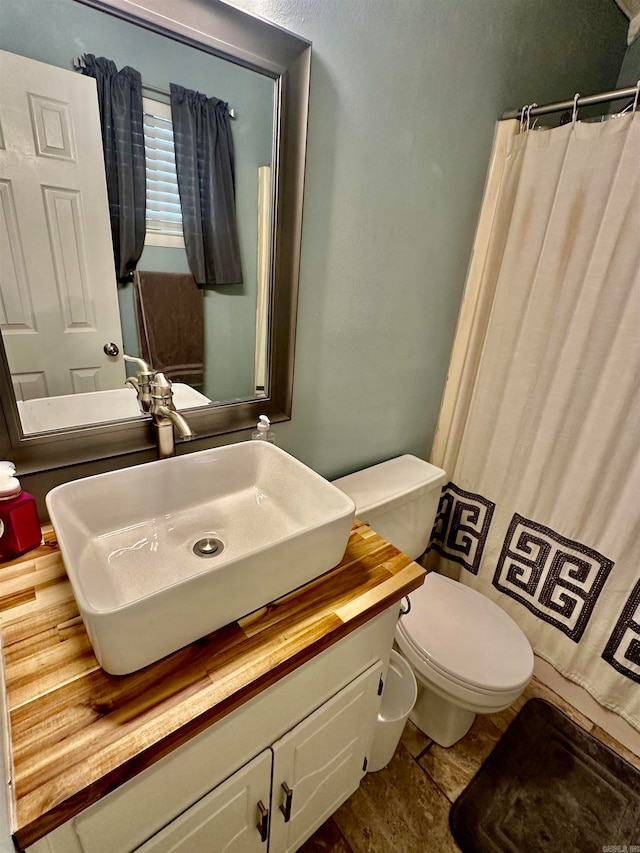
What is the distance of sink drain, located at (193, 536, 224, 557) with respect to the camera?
2.51 feet

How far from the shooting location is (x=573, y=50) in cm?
136

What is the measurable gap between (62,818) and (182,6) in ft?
3.94

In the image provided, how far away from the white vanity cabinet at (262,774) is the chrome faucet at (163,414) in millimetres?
511

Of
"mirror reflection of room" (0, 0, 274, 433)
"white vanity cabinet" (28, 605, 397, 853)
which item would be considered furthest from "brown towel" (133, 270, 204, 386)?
"white vanity cabinet" (28, 605, 397, 853)

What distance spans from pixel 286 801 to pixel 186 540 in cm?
54

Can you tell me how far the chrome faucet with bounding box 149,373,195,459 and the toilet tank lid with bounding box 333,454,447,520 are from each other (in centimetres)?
55

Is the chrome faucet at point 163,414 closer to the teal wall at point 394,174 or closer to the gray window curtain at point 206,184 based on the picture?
the teal wall at point 394,174

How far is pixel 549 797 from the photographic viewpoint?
3.87ft

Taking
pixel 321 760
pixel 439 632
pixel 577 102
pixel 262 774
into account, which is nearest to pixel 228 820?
pixel 262 774

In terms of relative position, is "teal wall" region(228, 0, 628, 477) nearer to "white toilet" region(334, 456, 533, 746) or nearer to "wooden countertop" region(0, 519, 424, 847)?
"white toilet" region(334, 456, 533, 746)

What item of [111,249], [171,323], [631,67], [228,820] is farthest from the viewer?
[631,67]

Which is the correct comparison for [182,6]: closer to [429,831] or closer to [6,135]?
[6,135]

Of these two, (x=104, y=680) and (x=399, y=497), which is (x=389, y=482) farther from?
(x=104, y=680)

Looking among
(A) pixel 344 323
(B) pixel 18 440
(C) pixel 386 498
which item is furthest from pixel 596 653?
(B) pixel 18 440
